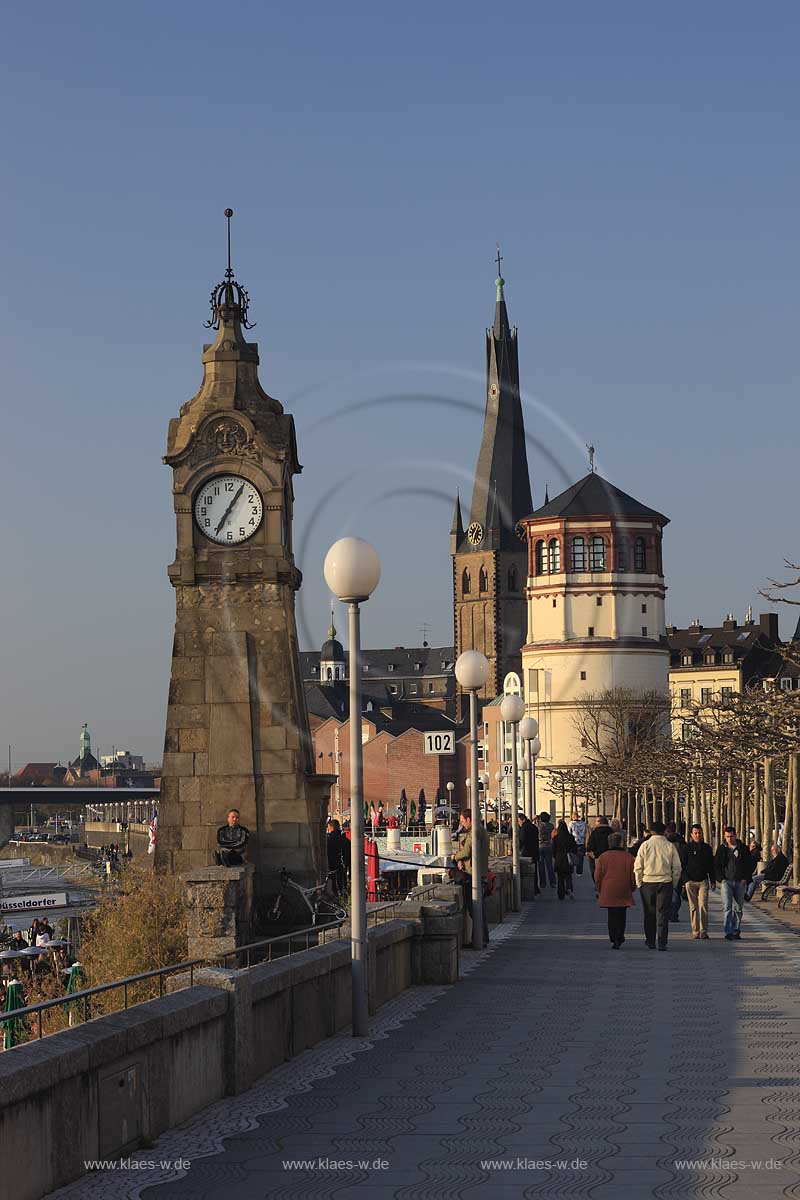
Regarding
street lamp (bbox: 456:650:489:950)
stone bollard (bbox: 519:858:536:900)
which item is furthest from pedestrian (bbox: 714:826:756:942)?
stone bollard (bbox: 519:858:536:900)

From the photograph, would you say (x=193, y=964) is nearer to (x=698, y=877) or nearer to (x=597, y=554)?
(x=698, y=877)

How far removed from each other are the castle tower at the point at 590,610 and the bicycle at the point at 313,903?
323 ft

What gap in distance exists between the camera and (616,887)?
1009 inches

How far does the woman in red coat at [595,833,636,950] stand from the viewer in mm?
→ 25609

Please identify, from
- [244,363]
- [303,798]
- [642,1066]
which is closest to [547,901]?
[303,798]

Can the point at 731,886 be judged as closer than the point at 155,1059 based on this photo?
No

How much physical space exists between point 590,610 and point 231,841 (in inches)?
4135

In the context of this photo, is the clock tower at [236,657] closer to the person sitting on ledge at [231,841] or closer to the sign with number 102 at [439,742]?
the person sitting on ledge at [231,841]

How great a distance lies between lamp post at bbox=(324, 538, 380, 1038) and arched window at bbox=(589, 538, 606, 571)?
11954 centimetres

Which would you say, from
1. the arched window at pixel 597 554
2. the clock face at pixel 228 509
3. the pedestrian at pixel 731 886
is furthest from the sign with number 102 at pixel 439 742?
the arched window at pixel 597 554

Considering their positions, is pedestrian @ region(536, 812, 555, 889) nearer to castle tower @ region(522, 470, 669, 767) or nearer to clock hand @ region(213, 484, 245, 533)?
clock hand @ region(213, 484, 245, 533)

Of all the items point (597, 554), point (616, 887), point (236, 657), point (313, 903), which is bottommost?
point (313, 903)

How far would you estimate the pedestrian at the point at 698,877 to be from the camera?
2792cm

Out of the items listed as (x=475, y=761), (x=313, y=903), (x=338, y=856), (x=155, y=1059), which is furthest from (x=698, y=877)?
(x=155, y=1059)
